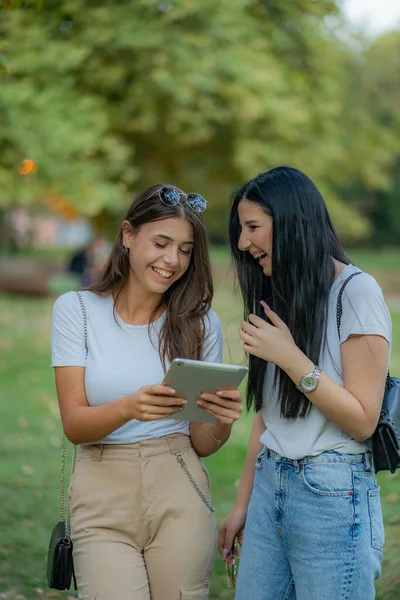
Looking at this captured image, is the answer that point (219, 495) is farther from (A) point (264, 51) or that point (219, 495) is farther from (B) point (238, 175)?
(B) point (238, 175)

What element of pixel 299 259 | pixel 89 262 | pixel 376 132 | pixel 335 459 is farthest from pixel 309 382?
pixel 376 132

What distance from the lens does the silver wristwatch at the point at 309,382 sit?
A: 2533mm

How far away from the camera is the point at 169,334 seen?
124 inches

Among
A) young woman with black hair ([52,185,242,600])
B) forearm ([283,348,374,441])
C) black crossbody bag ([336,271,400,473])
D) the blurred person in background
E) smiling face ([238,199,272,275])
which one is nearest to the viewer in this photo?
forearm ([283,348,374,441])

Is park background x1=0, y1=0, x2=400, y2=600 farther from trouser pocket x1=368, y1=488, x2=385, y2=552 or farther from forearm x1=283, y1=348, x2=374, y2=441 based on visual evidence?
forearm x1=283, y1=348, x2=374, y2=441

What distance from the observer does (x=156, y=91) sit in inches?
670

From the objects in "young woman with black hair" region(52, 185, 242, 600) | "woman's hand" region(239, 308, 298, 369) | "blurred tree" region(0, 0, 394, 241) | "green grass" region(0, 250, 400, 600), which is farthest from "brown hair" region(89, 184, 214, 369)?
"blurred tree" region(0, 0, 394, 241)

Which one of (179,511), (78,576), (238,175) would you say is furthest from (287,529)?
(238,175)

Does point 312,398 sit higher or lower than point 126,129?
lower

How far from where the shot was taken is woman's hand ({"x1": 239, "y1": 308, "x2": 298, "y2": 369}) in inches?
102

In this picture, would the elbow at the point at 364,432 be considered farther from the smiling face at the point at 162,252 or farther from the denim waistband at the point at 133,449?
the smiling face at the point at 162,252

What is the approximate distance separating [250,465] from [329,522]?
522mm

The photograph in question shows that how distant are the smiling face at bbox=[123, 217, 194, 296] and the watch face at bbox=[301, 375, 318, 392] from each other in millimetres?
802

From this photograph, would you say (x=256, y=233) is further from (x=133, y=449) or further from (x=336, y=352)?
(x=133, y=449)
